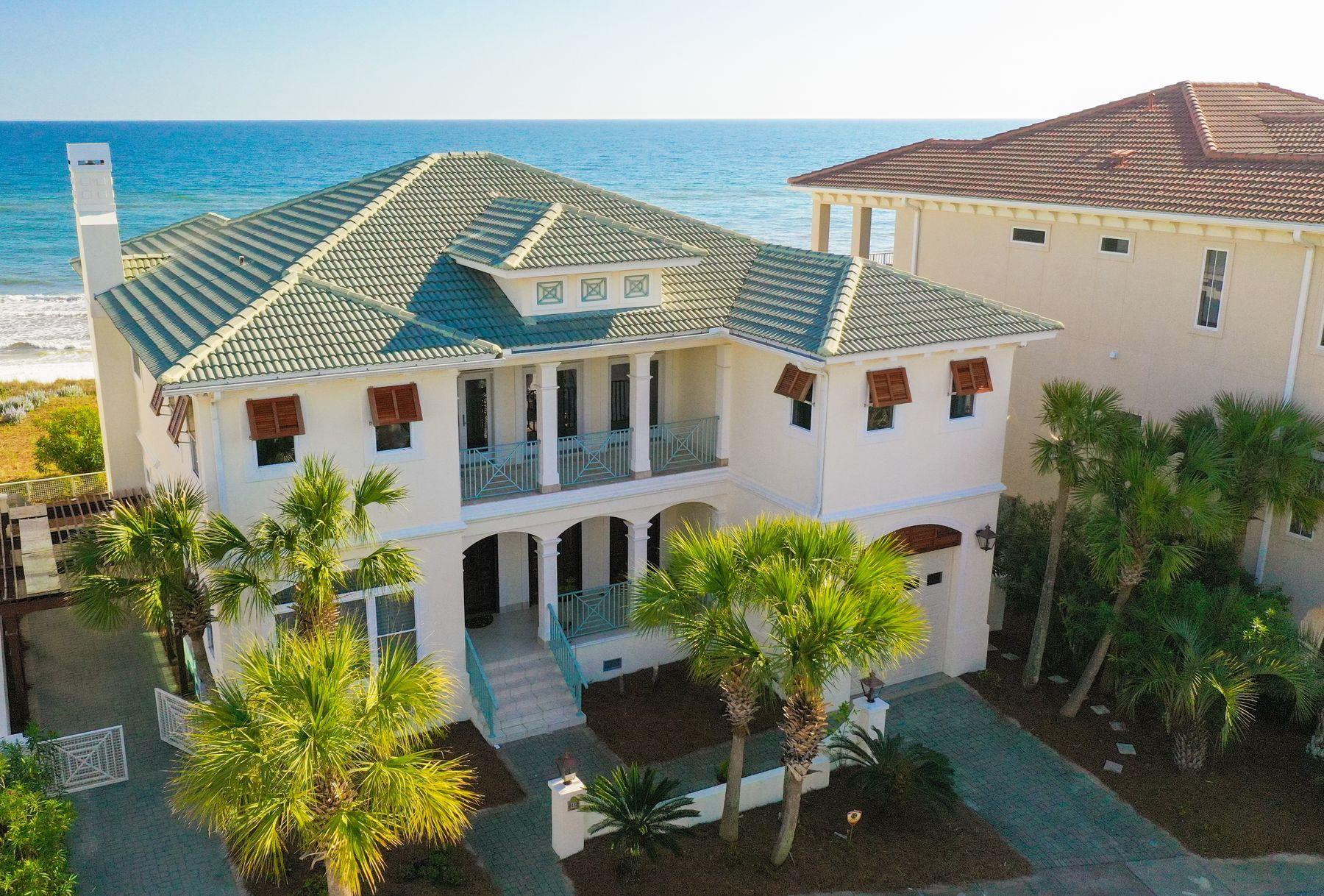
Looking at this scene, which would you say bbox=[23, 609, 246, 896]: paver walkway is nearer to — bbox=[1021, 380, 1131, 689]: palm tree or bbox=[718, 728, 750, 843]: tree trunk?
bbox=[718, 728, 750, 843]: tree trunk

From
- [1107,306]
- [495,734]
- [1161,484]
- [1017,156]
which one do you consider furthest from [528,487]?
[1017,156]

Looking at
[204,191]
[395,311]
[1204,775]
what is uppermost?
[395,311]

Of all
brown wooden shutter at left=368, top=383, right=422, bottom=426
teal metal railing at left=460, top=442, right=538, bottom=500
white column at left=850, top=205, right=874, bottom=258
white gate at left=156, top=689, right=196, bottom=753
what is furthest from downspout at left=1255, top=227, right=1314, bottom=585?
white gate at left=156, top=689, right=196, bottom=753

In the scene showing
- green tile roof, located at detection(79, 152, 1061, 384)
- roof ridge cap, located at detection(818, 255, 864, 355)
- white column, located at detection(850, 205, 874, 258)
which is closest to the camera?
green tile roof, located at detection(79, 152, 1061, 384)

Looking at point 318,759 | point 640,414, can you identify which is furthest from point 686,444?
point 318,759

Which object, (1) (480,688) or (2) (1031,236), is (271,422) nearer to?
(1) (480,688)

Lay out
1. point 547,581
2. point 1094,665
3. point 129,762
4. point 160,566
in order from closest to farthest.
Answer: point 160,566, point 129,762, point 1094,665, point 547,581

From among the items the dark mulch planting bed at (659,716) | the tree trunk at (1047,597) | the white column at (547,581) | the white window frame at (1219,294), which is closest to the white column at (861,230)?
the white window frame at (1219,294)

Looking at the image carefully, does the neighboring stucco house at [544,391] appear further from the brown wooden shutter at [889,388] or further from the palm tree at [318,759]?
the palm tree at [318,759]
